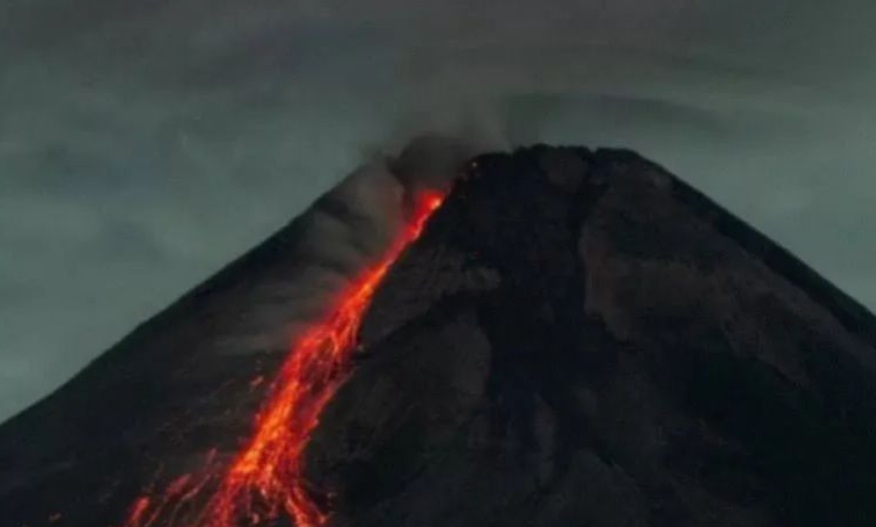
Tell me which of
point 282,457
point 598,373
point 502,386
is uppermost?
point 282,457

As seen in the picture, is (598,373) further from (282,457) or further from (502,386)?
(282,457)

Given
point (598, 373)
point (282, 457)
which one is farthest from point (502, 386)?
point (282, 457)

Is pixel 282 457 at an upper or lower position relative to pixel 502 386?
upper

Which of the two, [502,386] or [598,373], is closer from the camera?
[502,386]

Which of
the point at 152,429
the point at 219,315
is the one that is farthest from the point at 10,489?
the point at 219,315
